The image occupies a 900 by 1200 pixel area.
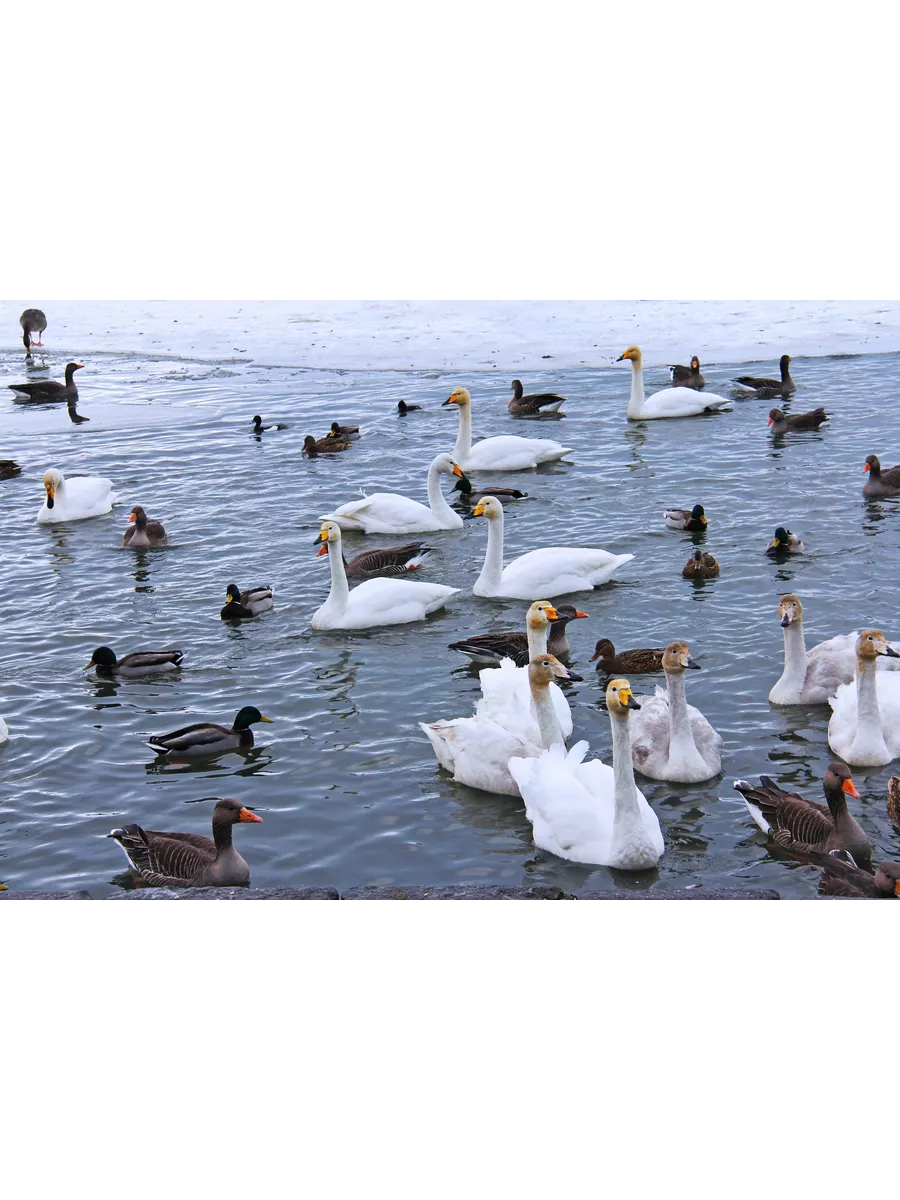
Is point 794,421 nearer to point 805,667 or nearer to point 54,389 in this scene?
point 805,667

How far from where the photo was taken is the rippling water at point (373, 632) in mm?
7320

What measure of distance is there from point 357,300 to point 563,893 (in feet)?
92.6

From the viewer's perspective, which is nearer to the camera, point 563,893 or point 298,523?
point 563,893

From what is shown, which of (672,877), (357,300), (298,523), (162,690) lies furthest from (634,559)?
(357,300)

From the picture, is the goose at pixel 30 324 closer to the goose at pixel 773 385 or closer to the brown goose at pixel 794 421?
the goose at pixel 773 385

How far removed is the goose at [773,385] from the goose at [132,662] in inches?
442

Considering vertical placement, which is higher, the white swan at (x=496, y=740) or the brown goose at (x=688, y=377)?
the brown goose at (x=688, y=377)

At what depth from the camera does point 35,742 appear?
28.6ft

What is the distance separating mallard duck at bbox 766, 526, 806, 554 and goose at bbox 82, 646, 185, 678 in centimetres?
513

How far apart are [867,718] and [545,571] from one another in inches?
148

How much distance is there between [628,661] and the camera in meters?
9.53

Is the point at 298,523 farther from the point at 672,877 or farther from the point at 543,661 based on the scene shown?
the point at 672,877

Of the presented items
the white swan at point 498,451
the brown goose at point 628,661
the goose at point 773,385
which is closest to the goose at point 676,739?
the brown goose at point 628,661

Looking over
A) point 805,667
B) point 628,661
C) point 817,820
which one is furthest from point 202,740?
point 805,667
